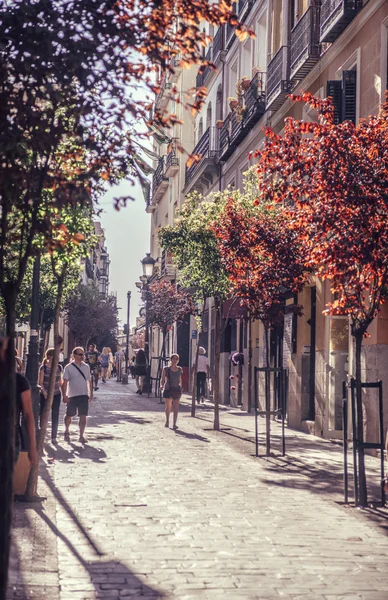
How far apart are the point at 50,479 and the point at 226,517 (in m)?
3.38

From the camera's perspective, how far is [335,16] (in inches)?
766

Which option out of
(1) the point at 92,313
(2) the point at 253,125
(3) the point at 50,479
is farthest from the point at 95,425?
(1) the point at 92,313

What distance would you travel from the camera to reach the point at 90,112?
5.96m

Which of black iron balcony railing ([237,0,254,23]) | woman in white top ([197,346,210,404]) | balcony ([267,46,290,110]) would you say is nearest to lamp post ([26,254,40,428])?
balcony ([267,46,290,110])

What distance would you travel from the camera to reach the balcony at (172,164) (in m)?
49.9

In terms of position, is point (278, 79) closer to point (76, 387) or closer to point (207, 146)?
point (76, 387)

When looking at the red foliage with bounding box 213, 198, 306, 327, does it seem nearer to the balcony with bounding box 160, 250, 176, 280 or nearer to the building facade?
the building facade

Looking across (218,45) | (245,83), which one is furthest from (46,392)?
(218,45)

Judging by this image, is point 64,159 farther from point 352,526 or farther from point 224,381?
point 224,381

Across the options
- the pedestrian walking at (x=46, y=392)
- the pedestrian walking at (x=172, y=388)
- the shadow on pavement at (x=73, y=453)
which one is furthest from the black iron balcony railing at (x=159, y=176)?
the shadow on pavement at (x=73, y=453)

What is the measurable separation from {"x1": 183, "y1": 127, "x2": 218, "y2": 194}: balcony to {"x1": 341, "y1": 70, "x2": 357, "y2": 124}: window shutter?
16341 millimetres

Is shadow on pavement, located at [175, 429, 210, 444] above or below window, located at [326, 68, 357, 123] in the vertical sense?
below

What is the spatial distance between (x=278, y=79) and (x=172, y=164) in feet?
81.7

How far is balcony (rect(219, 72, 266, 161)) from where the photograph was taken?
27956 millimetres
